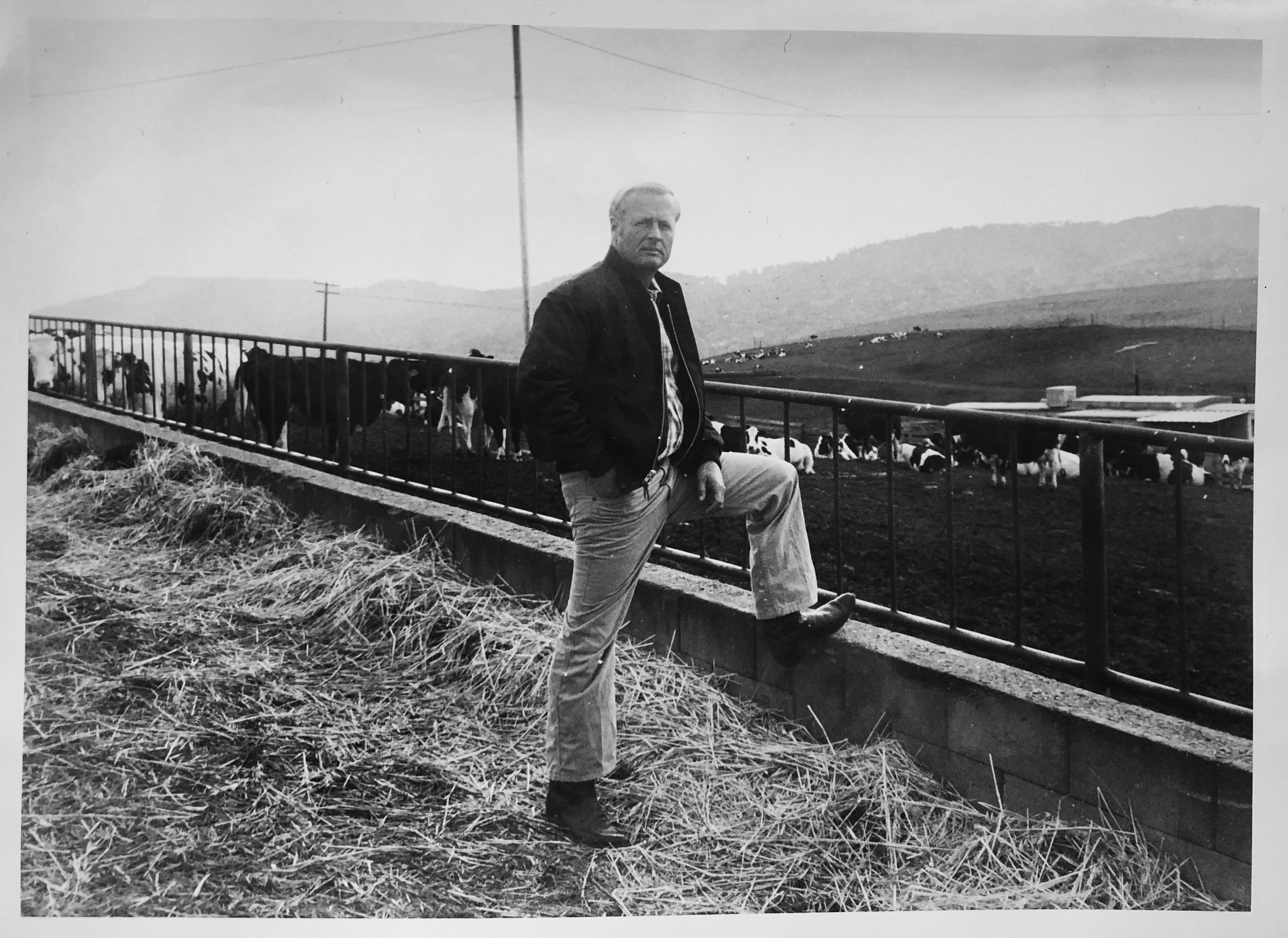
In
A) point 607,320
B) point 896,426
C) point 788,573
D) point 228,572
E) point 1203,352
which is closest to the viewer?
point 607,320

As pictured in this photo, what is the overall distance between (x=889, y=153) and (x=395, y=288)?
1.57 meters

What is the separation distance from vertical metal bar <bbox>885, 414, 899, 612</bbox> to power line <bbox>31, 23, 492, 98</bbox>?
5.34 feet

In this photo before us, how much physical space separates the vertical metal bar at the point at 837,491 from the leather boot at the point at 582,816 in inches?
36.7

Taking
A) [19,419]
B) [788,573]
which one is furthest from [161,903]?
[788,573]

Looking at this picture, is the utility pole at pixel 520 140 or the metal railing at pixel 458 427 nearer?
the metal railing at pixel 458 427

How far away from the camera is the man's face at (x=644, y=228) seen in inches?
99.5

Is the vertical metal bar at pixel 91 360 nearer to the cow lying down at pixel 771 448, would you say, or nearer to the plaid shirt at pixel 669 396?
the plaid shirt at pixel 669 396

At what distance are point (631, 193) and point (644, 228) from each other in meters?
0.09

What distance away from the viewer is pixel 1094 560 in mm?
2607

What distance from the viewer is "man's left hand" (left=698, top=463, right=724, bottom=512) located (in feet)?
8.70

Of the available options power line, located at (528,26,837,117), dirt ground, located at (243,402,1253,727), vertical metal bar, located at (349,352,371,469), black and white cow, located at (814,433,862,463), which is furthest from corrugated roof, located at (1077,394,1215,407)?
vertical metal bar, located at (349,352,371,469)

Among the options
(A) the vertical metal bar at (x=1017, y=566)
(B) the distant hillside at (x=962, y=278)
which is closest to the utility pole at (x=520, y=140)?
(B) the distant hillside at (x=962, y=278)

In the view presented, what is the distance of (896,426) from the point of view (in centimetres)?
326

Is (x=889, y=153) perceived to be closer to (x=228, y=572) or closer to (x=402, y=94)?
(x=402, y=94)
